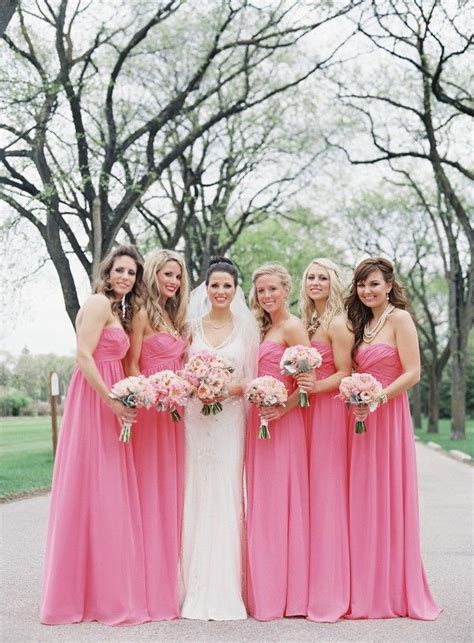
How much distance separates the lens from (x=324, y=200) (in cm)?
3306

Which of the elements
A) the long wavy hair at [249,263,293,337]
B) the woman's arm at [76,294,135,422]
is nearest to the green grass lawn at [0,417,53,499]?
the woman's arm at [76,294,135,422]

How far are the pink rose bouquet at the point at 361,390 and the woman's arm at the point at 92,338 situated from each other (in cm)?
163

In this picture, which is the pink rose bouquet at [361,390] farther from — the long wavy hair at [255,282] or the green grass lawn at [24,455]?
the green grass lawn at [24,455]

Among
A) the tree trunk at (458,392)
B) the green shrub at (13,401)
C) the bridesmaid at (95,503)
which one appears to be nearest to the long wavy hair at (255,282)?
the bridesmaid at (95,503)

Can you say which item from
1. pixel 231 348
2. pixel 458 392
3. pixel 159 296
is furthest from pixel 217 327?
pixel 458 392

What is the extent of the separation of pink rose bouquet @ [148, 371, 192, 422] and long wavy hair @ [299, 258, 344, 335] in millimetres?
1320

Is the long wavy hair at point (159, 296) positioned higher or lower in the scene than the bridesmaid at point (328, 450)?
higher

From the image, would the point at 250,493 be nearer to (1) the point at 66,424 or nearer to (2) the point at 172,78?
(1) the point at 66,424

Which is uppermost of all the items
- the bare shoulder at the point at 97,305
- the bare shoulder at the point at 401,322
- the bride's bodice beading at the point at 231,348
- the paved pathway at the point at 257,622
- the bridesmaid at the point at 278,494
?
the bare shoulder at the point at 97,305

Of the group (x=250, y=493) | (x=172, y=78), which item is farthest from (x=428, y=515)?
(x=172, y=78)

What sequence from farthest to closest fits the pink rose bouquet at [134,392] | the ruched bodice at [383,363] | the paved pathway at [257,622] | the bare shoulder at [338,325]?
the bare shoulder at [338,325]
the ruched bodice at [383,363]
the pink rose bouquet at [134,392]
the paved pathway at [257,622]

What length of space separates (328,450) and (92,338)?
2093 mm

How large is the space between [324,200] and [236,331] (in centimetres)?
2706

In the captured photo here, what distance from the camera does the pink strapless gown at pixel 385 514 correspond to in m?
6.22
